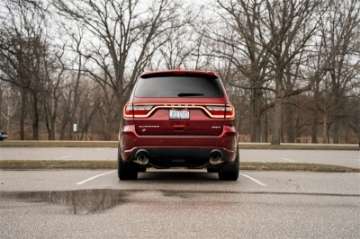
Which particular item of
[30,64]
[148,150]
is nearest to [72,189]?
[148,150]

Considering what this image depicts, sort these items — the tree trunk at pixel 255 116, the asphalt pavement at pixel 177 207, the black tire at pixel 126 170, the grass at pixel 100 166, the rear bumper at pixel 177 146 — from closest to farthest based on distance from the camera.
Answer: the asphalt pavement at pixel 177 207 → the rear bumper at pixel 177 146 → the black tire at pixel 126 170 → the grass at pixel 100 166 → the tree trunk at pixel 255 116

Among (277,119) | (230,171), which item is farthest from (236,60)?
(230,171)

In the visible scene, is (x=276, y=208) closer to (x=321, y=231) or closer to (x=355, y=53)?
(x=321, y=231)

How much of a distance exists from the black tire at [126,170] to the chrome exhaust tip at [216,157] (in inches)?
57.5

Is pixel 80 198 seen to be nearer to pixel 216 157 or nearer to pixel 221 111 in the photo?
pixel 216 157

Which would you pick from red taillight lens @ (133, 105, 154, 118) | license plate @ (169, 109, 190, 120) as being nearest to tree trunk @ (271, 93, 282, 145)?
license plate @ (169, 109, 190, 120)

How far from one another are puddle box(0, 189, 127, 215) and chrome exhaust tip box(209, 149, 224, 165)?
1647 mm

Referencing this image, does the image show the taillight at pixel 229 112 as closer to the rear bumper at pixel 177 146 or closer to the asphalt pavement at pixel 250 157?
the rear bumper at pixel 177 146

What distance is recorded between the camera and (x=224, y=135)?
8.44 meters

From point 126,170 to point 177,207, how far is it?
297 centimetres

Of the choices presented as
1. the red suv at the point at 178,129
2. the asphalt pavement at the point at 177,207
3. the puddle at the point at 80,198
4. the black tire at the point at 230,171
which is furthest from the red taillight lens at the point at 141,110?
the black tire at the point at 230,171

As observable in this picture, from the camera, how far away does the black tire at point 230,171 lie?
9078 mm

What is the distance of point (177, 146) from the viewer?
8.33 metres

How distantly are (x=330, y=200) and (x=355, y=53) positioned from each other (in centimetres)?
3689
